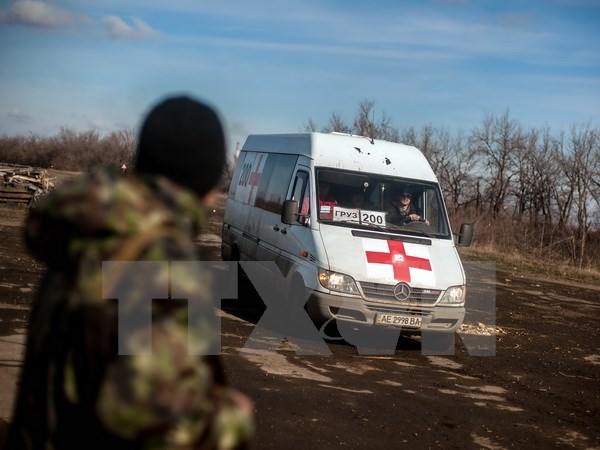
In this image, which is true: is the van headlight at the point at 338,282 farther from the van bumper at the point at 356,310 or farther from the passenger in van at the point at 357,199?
the passenger in van at the point at 357,199

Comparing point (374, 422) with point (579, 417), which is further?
point (579, 417)

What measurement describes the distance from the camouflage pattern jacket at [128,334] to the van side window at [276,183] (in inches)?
402

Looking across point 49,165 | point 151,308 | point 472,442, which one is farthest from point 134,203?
point 49,165

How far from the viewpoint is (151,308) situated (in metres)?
2.11

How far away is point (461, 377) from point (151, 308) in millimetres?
8211

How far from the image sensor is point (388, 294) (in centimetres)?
1067

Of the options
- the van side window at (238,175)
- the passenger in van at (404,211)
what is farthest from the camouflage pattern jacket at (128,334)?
the van side window at (238,175)

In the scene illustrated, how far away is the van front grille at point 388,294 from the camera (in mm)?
10617

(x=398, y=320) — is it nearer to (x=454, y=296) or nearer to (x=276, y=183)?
(x=454, y=296)

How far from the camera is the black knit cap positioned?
2346 millimetres

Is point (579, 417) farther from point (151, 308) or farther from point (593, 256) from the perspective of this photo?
point (593, 256)

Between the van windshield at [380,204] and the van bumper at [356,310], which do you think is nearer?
the van bumper at [356,310]

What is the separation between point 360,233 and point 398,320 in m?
1.26

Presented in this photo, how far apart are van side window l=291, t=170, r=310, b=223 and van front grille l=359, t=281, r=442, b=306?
1.49 metres
